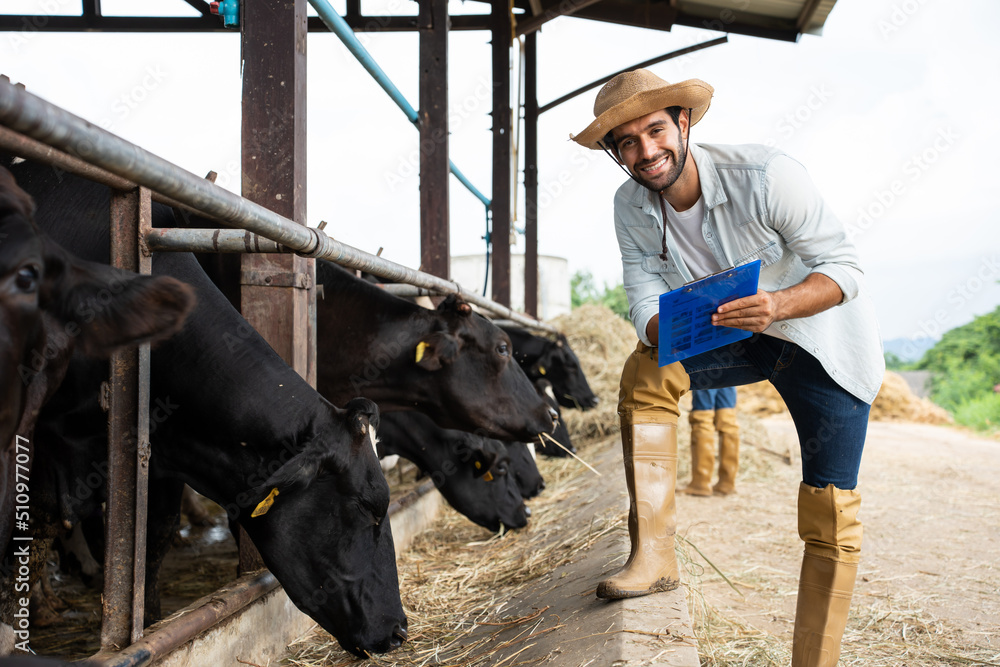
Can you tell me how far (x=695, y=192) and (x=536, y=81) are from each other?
7281 mm

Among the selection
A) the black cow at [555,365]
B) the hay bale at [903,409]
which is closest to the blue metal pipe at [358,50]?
the black cow at [555,365]

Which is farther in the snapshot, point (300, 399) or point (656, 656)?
point (300, 399)

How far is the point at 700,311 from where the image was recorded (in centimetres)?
224

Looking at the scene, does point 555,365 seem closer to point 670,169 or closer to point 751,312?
point 670,169

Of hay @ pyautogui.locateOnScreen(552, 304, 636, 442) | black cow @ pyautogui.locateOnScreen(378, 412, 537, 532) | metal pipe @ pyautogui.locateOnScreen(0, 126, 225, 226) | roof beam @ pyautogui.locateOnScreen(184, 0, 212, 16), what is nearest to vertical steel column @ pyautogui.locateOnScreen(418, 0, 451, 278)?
black cow @ pyautogui.locateOnScreen(378, 412, 537, 532)

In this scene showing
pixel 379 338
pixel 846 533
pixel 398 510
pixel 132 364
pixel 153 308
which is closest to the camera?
pixel 153 308

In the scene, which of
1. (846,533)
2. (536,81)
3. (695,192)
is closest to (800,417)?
(846,533)

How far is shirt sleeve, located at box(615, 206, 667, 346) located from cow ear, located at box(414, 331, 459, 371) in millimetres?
1131

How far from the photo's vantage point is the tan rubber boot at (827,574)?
2260mm

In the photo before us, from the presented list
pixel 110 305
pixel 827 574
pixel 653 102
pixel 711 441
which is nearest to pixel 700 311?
pixel 653 102

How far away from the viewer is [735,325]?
7.04 feet

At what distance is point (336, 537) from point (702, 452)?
422cm

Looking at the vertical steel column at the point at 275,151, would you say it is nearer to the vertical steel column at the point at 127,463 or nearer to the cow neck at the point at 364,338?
the vertical steel column at the point at 127,463

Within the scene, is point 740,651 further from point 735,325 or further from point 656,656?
point 735,325
